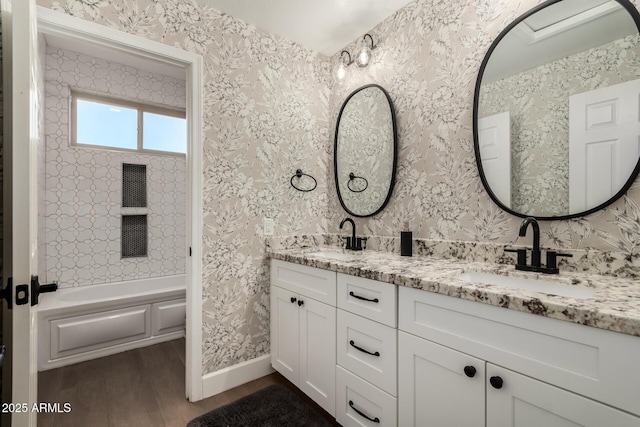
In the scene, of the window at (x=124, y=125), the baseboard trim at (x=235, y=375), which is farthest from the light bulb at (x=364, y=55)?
the baseboard trim at (x=235, y=375)

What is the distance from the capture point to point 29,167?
94 cm

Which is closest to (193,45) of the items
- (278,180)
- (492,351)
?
(278,180)

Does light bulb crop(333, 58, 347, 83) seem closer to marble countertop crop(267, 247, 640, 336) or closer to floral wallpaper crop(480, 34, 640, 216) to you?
floral wallpaper crop(480, 34, 640, 216)

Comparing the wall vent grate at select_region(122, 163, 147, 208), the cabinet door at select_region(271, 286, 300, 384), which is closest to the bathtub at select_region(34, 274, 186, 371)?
the wall vent grate at select_region(122, 163, 147, 208)

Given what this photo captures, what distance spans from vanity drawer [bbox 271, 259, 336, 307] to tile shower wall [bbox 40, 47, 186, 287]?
197cm

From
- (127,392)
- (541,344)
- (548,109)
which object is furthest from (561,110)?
(127,392)

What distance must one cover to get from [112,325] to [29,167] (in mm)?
1945

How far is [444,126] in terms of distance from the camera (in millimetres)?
1669

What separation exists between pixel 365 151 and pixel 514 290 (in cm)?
142

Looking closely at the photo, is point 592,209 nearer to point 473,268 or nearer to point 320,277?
point 473,268

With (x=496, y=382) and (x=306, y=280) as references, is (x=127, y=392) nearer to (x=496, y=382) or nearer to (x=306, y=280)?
(x=306, y=280)

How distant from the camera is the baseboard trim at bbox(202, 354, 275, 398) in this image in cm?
185

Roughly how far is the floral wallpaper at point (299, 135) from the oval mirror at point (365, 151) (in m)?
0.07

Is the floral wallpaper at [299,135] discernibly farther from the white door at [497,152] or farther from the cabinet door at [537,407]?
the cabinet door at [537,407]
